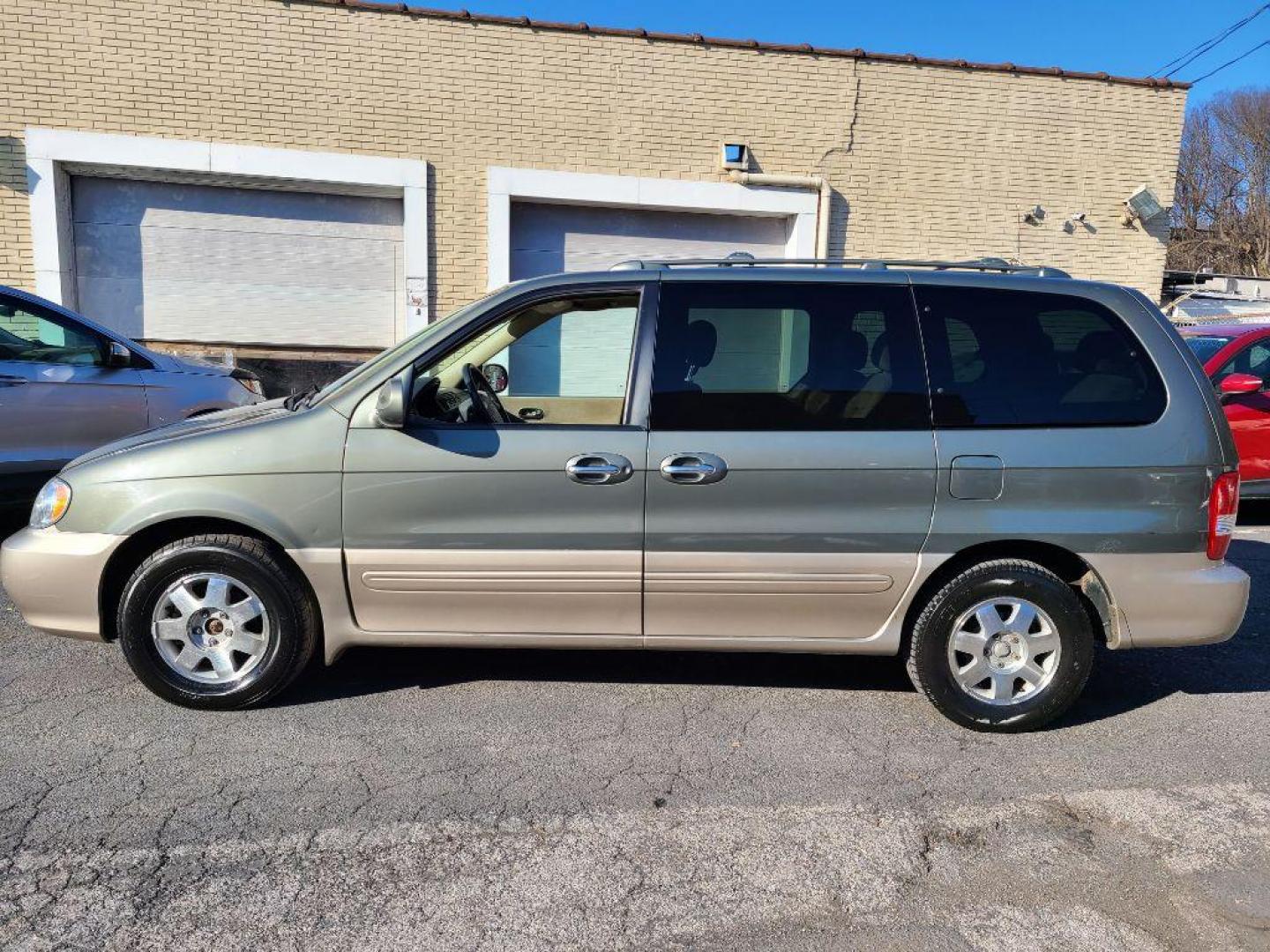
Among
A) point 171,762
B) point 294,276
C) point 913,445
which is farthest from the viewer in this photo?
point 294,276

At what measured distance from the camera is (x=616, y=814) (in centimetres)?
312

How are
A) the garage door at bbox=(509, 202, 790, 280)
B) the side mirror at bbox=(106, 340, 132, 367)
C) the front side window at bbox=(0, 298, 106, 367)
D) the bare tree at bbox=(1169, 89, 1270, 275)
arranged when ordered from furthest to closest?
the bare tree at bbox=(1169, 89, 1270, 275)
the garage door at bbox=(509, 202, 790, 280)
the side mirror at bbox=(106, 340, 132, 367)
the front side window at bbox=(0, 298, 106, 367)

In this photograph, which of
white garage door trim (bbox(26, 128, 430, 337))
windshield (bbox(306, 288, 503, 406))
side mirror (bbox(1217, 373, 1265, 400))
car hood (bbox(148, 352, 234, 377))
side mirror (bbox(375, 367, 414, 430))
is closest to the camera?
side mirror (bbox(375, 367, 414, 430))

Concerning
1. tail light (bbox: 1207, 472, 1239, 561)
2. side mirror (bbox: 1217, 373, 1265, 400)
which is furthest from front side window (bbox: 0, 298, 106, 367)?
side mirror (bbox: 1217, 373, 1265, 400)

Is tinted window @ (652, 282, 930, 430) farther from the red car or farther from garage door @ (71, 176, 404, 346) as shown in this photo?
garage door @ (71, 176, 404, 346)

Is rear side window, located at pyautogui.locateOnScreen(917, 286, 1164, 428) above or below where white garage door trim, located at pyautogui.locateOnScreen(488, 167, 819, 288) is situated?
below

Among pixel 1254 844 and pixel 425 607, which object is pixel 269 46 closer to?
pixel 425 607

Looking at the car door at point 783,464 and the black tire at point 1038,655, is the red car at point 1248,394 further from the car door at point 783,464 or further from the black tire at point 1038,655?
the car door at point 783,464

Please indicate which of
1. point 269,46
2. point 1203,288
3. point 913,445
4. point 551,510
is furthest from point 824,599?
point 1203,288

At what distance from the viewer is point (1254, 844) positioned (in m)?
3.04

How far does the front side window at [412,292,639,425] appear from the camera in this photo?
3852mm

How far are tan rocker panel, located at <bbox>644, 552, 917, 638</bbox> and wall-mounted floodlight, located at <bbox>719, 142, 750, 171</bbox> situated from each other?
8.58 metres

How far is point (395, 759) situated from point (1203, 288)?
21698 millimetres

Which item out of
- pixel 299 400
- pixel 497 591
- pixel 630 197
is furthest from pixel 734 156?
pixel 497 591
